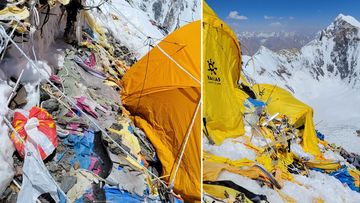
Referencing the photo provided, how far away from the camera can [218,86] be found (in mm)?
7922

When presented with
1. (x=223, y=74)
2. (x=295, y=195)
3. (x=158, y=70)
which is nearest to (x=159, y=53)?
(x=158, y=70)

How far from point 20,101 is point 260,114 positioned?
632 cm

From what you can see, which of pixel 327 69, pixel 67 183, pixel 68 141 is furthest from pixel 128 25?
pixel 327 69

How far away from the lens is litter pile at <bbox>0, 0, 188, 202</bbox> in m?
4.11

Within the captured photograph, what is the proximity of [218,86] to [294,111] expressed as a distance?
13.8 ft

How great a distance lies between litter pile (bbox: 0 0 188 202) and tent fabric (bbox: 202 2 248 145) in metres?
1.59

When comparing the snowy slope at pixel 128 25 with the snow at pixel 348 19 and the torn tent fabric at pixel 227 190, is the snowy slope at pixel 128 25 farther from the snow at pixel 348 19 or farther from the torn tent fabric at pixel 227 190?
the snow at pixel 348 19

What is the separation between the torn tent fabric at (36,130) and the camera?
14.1 ft

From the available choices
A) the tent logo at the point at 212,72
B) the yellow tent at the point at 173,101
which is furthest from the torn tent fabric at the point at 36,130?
the tent logo at the point at 212,72

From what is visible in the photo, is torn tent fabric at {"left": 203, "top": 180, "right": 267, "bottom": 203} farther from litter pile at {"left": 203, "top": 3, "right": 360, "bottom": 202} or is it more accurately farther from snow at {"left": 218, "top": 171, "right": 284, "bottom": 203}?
snow at {"left": 218, "top": 171, "right": 284, "bottom": 203}

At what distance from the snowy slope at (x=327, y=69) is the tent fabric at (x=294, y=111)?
63402 mm

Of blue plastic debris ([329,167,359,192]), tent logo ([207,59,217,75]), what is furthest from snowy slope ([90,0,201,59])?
blue plastic debris ([329,167,359,192])

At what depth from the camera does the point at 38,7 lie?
582cm

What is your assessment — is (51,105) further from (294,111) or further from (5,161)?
(294,111)
